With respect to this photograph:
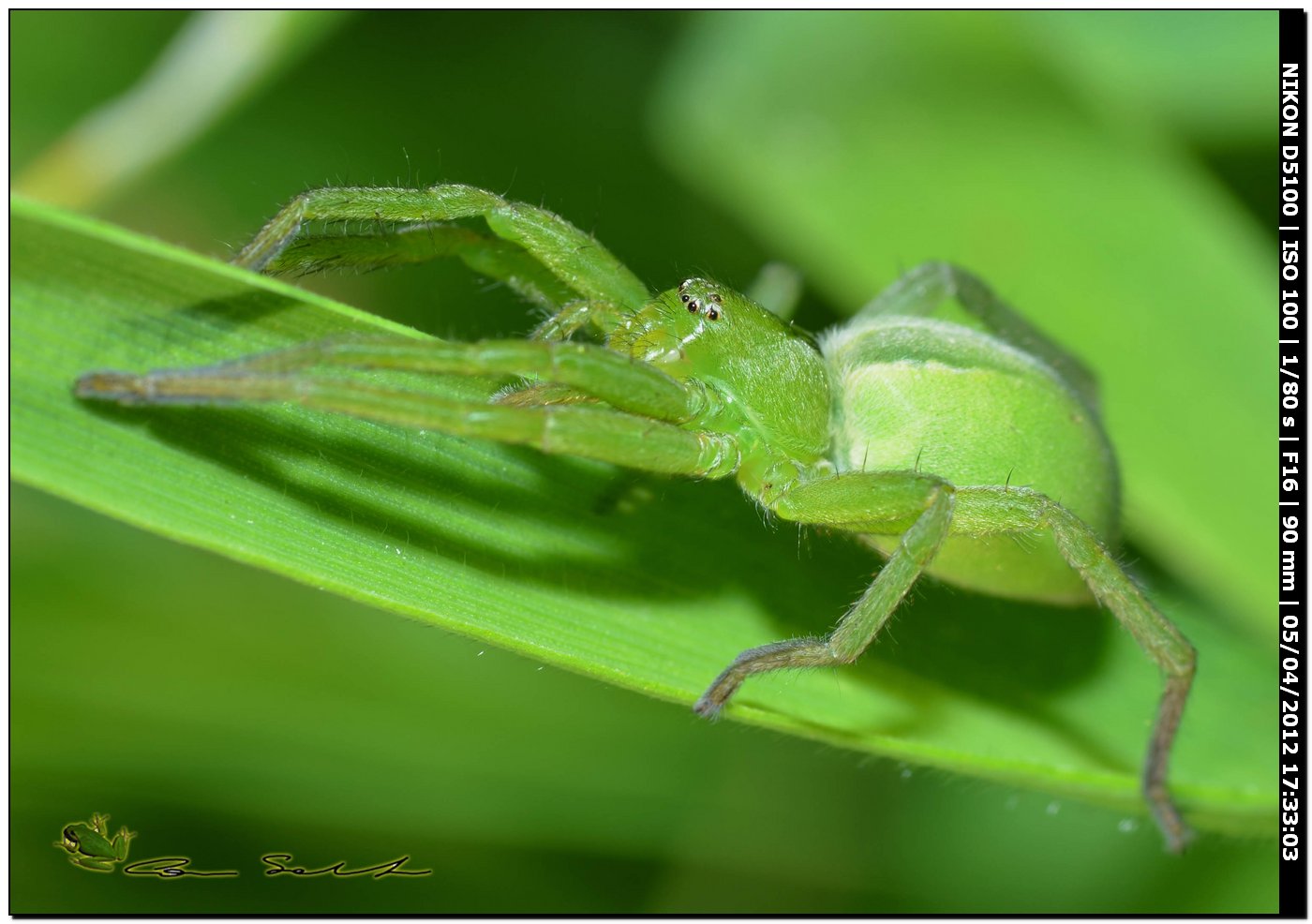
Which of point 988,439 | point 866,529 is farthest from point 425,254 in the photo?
point 988,439

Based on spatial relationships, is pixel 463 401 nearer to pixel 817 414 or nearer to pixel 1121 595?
pixel 817 414

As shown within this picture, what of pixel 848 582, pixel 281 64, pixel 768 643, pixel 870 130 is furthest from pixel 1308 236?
pixel 281 64

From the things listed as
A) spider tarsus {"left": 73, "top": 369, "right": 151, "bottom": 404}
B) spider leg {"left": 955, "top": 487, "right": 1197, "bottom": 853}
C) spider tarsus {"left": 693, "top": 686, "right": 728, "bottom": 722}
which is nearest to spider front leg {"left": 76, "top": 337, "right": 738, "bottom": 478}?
spider tarsus {"left": 73, "top": 369, "right": 151, "bottom": 404}

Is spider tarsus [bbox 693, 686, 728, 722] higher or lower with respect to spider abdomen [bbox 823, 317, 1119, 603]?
lower

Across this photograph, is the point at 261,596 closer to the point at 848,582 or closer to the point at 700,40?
the point at 848,582

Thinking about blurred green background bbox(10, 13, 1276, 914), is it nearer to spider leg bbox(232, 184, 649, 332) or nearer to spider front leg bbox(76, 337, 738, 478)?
spider leg bbox(232, 184, 649, 332)
